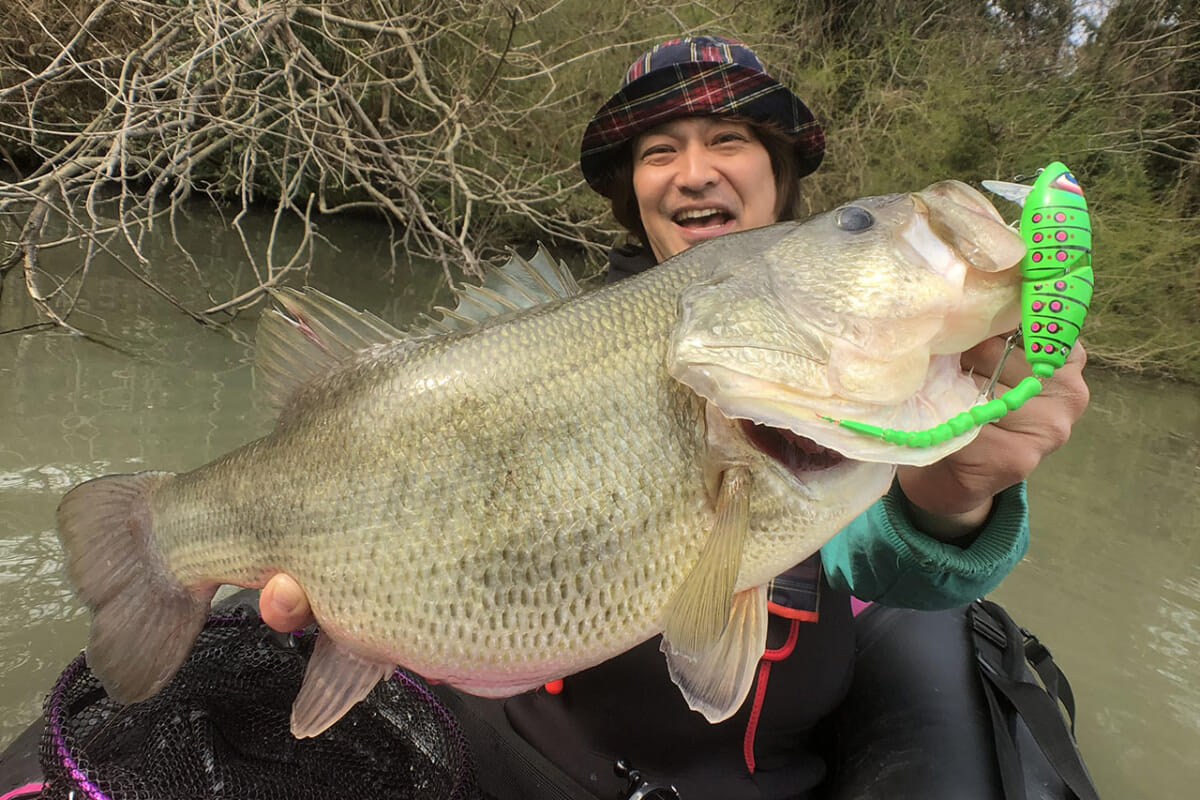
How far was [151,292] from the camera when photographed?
5.71 meters

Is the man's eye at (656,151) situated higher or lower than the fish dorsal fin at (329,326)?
lower

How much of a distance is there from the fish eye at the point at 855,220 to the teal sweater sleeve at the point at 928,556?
0.48 m

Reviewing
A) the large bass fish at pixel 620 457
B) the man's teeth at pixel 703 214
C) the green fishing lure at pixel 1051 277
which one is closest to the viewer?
the green fishing lure at pixel 1051 277

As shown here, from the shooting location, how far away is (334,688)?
1.16 meters

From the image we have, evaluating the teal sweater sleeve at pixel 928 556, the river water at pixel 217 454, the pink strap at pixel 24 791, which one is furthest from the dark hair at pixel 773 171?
the river water at pixel 217 454

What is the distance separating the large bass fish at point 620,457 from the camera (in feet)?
2.86

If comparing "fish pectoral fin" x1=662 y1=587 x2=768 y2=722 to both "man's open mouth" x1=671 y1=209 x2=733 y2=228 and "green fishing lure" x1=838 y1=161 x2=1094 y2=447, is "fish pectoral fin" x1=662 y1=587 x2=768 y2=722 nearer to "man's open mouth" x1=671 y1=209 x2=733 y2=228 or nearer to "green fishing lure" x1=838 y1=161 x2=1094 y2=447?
"green fishing lure" x1=838 y1=161 x2=1094 y2=447

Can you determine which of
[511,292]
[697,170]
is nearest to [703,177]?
[697,170]

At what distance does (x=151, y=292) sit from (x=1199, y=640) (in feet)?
23.5

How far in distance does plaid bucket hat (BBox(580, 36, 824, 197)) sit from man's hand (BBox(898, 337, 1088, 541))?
3.44 ft

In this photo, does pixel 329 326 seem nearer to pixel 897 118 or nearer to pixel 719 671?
pixel 719 671

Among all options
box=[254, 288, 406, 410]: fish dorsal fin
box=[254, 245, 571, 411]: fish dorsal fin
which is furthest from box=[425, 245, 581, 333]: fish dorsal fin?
box=[254, 288, 406, 410]: fish dorsal fin

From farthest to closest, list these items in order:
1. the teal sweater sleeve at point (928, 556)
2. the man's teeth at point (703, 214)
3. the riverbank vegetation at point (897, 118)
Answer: the riverbank vegetation at point (897, 118) → the man's teeth at point (703, 214) → the teal sweater sleeve at point (928, 556)

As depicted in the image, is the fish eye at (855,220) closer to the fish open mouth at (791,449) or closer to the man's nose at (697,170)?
the fish open mouth at (791,449)
